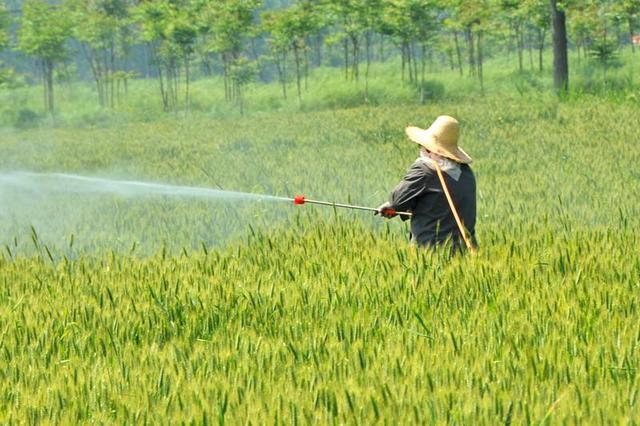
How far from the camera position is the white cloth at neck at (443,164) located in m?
5.95

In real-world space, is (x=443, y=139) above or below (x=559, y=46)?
below

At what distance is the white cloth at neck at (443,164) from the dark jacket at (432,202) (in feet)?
0.08

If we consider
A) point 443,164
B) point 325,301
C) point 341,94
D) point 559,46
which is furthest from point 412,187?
point 341,94

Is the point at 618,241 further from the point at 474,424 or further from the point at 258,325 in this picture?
the point at 474,424

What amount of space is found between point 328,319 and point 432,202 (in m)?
1.78

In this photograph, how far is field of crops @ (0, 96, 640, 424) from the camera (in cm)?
311

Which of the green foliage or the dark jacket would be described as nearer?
the dark jacket

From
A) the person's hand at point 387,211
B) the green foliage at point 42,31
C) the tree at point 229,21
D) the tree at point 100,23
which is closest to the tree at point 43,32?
the green foliage at point 42,31

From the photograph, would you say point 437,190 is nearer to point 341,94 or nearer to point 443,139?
point 443,139

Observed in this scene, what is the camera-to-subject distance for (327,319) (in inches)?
174

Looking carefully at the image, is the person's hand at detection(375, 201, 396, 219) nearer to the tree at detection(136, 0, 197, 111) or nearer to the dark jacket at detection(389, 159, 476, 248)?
the dark jacket at detection(389, 159, 476, 248)

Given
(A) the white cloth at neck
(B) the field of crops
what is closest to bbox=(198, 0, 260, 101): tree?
(B) the field of crops

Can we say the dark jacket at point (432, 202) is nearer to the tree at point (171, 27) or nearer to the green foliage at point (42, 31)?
the tree at point (171, 27)

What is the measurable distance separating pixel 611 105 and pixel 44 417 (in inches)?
752
